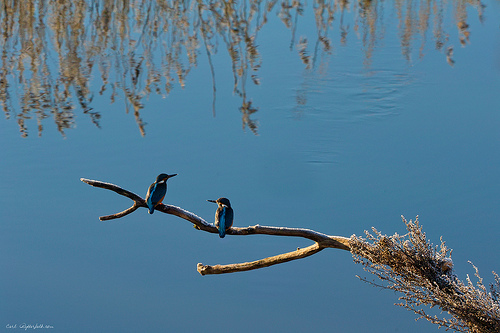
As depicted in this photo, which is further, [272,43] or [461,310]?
[272,43]

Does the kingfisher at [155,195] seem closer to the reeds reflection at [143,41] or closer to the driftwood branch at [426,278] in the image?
the driftwood branch at [426,278]

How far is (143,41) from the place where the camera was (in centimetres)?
600

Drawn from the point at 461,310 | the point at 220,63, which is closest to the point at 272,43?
the point at 220,63

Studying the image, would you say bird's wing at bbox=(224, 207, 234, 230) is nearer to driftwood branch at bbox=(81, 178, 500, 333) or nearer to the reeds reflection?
driftwood branch at bbox=(81, 178, 500, 333)

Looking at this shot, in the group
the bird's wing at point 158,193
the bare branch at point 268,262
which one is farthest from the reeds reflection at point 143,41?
the bare branch at point 268,262

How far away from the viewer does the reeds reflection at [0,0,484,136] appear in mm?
5227

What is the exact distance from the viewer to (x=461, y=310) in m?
2.62

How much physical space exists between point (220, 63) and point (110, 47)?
45.4 inches

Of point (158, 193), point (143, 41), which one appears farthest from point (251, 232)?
point (143, 41)

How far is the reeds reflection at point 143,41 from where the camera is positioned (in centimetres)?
523

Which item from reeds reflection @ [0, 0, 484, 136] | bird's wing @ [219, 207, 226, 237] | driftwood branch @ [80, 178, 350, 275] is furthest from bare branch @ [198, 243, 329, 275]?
reeds reflection @ [0, 0, 484, 136]

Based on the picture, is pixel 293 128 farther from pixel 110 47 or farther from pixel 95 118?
pixel 110 47

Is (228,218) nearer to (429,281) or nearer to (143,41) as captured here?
(429,281)

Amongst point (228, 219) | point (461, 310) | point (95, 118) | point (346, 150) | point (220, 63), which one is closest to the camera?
point (461, 310)
